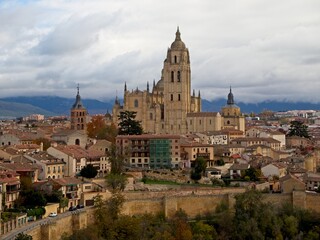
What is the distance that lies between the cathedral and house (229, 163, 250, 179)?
96.1ft

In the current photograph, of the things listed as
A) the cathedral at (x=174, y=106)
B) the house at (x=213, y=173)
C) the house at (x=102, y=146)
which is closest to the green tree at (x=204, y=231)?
the house at (x=213, y=173)

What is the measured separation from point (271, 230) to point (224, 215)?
11.4ft

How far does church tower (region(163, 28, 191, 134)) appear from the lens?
300 feet

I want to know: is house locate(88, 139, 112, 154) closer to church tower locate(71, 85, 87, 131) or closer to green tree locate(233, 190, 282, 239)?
church tower locate(71, 85, 87, 131)

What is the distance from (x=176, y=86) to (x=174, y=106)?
9.26 ft

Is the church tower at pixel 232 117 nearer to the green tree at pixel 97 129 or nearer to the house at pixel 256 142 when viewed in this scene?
the house at pixel 256 142

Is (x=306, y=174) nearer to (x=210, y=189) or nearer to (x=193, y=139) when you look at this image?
(x=210, y=189)

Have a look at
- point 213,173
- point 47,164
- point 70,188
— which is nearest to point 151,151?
point 213,173

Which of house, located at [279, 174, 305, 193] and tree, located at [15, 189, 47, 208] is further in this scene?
house, located at [279, 174, 305, 193]

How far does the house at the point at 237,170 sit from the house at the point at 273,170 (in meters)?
1.66

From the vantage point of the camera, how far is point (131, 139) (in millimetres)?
64438

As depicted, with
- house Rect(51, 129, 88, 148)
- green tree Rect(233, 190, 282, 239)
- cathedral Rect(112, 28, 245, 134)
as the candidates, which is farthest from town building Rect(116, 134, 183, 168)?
cathedral Rect(112, 28, 245, 134)

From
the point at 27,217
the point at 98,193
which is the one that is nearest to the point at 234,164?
the point at 98,193

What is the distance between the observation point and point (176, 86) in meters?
92.3
